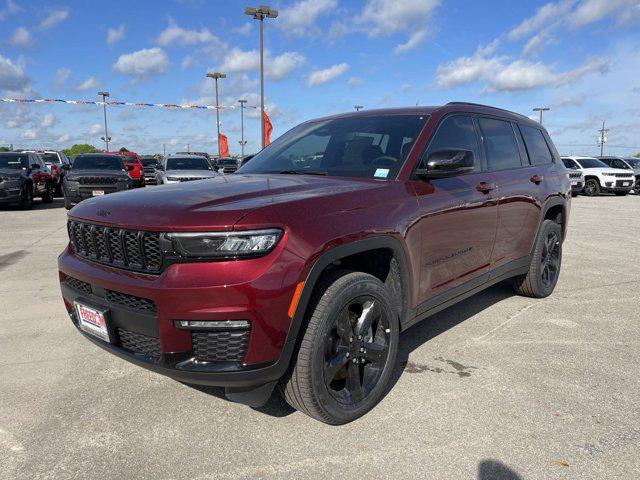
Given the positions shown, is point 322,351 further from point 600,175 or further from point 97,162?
point 600,175

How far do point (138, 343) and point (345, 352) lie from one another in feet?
3.52

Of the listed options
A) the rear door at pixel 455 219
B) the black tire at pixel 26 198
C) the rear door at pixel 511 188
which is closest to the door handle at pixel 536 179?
the rear door at pixel 511 188

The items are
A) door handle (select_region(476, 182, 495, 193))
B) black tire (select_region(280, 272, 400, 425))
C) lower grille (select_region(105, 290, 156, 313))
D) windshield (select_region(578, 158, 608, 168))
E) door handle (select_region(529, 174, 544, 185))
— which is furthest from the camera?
windshield (select_region(578, 158, 608, 168))

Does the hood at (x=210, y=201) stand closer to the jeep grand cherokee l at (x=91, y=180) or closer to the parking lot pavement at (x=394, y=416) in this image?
the parking lot pavement at (x=394, y=416)

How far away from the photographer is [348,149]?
3570 mm

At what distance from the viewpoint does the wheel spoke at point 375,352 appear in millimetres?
2814

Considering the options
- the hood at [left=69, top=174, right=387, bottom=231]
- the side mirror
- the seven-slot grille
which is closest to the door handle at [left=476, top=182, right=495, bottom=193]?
the side mirror

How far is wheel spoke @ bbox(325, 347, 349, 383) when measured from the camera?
8.49ft

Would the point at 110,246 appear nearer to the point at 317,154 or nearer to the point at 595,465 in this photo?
the point at 317,154

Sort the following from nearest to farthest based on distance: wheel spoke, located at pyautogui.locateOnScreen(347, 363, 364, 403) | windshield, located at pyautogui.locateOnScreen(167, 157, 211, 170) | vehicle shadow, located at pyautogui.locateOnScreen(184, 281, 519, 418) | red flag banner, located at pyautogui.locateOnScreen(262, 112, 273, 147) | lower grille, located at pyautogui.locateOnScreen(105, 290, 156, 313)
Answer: lower grille, located at pyautogui.locateOnScreen(105, 290, 156, 313) < wheel spoke, located at pyautogui.locateOnScreen(347, 363, 364, 403) < vehicle shadow, located at pyautogui.locateOnScreen(184, 281, 519, 418) < windshield, located at pyautogui.locateOnScreen(167, 157, 211, 170) < red flag banner, located at pyautogui.locateOnScreen(262, 112, 273, 147)

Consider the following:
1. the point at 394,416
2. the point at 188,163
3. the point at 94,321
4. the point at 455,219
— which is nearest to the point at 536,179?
the point at 455,219

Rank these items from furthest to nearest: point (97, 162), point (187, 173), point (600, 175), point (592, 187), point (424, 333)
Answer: point (592, 187)
point (600, 175)
point (187, 173)
point (97, 162)
point (424, 333)

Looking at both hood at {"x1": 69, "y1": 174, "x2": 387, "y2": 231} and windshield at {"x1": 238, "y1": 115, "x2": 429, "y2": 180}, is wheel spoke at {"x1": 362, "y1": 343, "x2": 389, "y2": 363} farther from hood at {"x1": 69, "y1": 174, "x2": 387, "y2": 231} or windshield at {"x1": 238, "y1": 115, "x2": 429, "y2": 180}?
windshield at {"x1": 238, "y1": 115, "x2": 429, "y2": 180}

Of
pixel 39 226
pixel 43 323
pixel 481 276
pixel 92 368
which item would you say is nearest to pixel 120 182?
pixel 39 226
